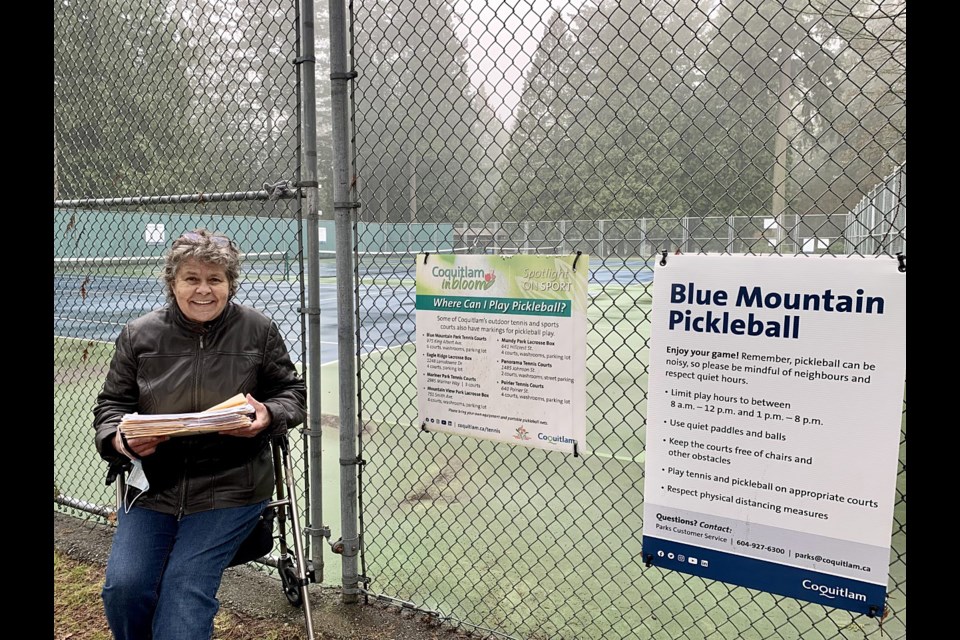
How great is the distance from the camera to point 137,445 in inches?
85.1

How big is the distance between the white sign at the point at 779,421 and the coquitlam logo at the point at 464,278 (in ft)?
2.14

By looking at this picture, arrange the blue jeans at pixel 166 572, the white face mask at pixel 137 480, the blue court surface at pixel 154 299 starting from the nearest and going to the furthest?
the blue jeans at pixel 166 572
the white face mask at pixel 137 480
the blue court surface at pixel 154 299

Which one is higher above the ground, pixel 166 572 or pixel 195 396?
pixel 195 396

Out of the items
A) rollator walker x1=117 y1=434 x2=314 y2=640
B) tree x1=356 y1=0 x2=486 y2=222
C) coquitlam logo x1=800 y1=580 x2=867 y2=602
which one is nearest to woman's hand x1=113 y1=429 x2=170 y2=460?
rollator walker x1=117 y1=434 x2=314 y2=640

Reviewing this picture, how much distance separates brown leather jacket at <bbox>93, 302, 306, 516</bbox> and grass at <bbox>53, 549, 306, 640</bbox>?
29.4 inches

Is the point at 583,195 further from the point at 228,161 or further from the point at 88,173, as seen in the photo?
the point at 88,173

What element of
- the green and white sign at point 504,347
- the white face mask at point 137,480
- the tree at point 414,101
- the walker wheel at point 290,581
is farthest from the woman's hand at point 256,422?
the tree at point 414,101

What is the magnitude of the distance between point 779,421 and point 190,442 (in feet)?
6.55

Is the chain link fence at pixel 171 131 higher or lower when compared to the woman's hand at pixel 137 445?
higher

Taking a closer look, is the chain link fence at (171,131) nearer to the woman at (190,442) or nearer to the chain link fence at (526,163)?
the chain link fence at (526,163)

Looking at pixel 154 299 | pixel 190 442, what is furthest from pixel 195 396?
pixel 154 299

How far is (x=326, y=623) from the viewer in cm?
276

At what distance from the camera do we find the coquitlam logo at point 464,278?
93.1 inches

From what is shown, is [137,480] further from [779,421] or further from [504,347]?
[779,421]
